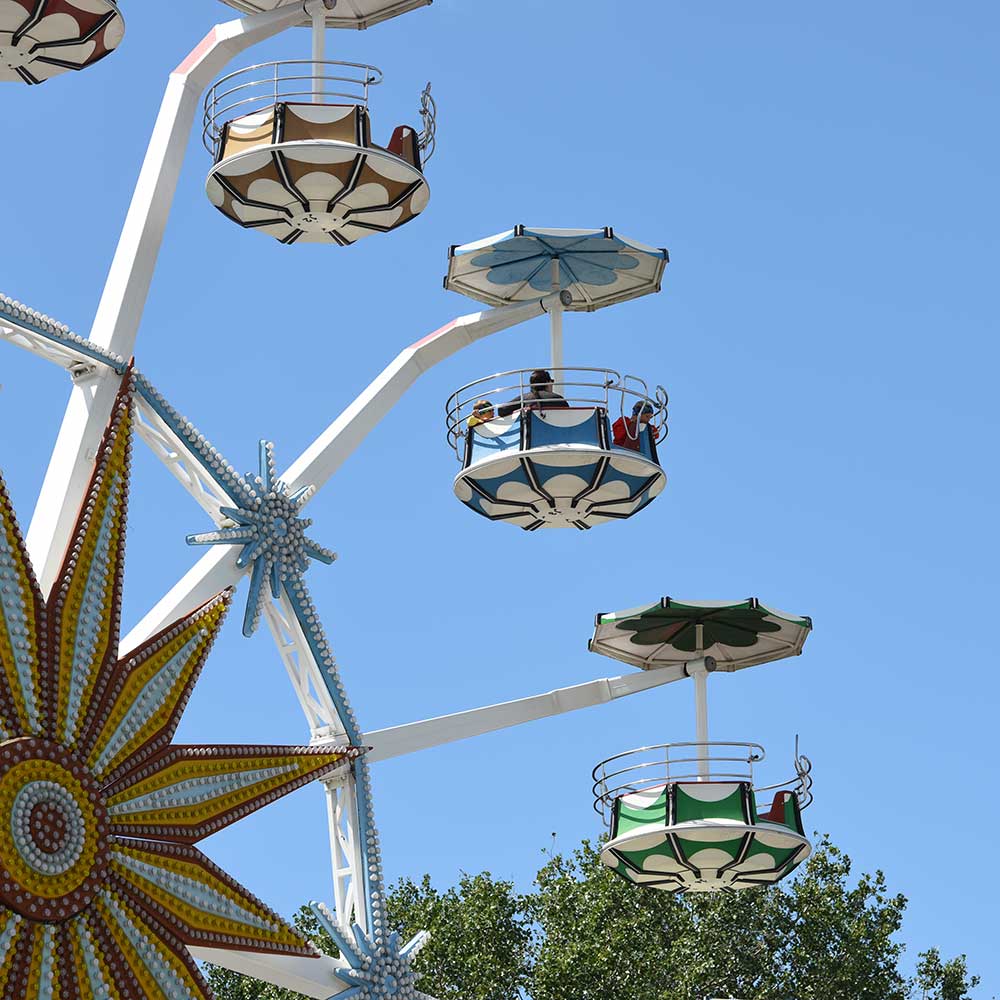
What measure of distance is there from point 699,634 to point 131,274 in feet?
23.7

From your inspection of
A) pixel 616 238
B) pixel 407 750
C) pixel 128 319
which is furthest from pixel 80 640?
pixel 616 238

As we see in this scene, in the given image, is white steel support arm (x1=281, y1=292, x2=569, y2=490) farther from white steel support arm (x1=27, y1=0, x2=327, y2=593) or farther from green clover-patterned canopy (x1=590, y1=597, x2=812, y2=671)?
green clover-patterned canopy (x1=590, y1=597, x2=812, y2=671)

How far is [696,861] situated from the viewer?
1938cm

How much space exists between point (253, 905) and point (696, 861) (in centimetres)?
677

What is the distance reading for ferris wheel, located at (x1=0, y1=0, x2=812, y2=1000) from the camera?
12391 millimetres

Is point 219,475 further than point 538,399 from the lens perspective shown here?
No

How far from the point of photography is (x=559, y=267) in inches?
776

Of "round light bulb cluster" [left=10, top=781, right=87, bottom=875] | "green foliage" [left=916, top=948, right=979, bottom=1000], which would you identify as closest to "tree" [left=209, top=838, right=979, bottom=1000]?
"green foliage" [left=916, top=948, right=979, bottom=1000]

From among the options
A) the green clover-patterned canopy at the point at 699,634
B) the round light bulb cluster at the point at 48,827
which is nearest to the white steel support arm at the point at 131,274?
the round light bulb cluster at the point at 48,827

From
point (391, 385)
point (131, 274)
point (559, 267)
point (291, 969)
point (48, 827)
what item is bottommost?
point (48, 827)

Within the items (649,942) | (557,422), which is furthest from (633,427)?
(649,942)

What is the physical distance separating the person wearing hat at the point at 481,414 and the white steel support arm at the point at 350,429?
627 mm

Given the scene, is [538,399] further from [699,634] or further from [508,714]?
[699,634]

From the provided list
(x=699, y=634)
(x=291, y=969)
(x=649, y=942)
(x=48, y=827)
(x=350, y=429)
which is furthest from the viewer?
(x=649, y=942)
